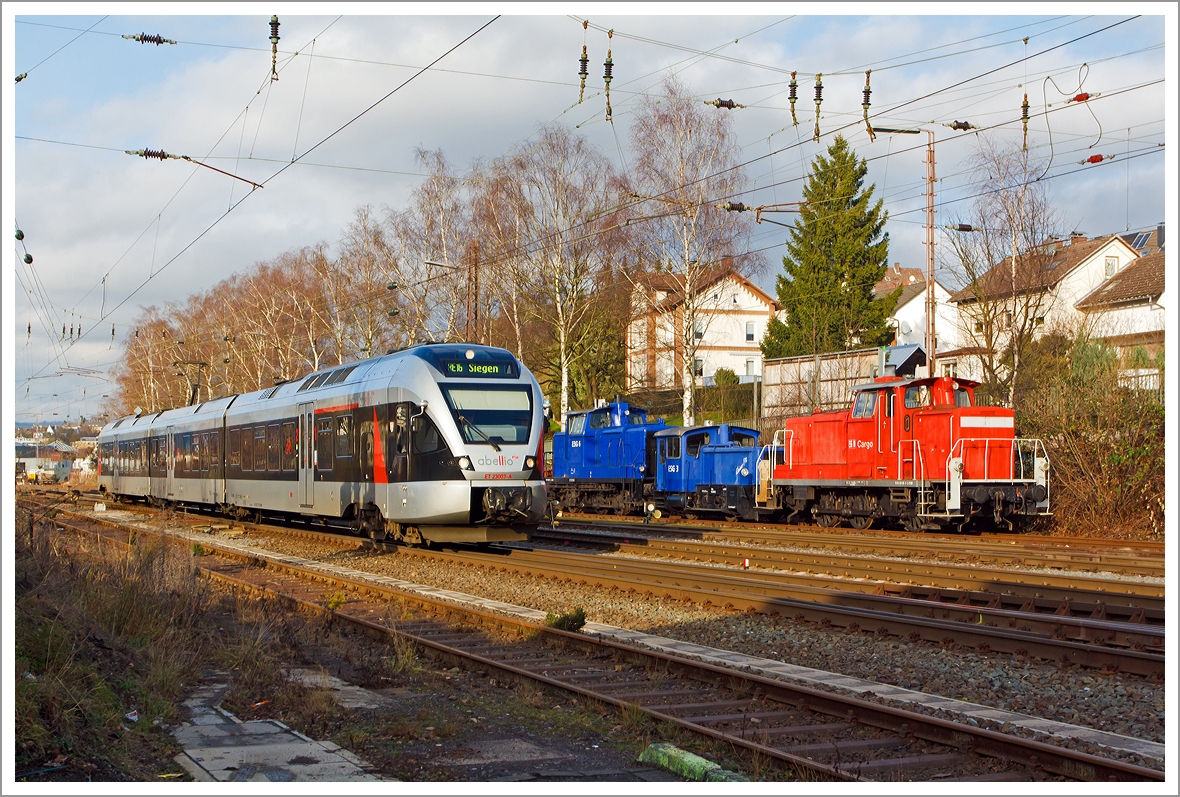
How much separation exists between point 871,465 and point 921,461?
1.31 meters

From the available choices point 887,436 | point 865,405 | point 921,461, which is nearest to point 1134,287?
point 865,405

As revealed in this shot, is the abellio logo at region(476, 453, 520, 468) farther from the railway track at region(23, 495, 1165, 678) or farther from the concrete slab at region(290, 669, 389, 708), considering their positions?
the concrete slab at region(290, 669, 389, 708)

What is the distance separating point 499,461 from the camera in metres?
16.3

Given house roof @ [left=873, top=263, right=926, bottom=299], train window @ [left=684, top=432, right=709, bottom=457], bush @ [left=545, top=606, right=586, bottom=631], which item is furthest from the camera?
house roof @ [left=873, top=263, right=926, bottom=299]

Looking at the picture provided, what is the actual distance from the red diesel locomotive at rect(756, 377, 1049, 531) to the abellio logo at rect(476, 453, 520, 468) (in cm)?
868

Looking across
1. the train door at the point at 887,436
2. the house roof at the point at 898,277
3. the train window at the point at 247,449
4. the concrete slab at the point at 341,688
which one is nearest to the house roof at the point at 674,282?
the train door at the point at 887,436

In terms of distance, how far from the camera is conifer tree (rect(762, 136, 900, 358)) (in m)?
48.7

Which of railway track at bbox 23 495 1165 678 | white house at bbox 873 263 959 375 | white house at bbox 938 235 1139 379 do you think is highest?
white house at bbox 873 263 959 375

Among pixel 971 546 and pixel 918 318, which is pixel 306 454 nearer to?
pixel 971 546

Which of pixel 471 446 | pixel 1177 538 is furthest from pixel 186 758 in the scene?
pixel 471 446

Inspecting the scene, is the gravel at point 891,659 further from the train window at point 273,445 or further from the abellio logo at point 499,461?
the train window at point 273,445

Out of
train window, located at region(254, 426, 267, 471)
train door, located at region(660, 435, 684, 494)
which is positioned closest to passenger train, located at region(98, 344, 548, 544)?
train window, located at region(254, 426, 267, 471)

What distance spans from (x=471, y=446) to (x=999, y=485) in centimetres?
1085

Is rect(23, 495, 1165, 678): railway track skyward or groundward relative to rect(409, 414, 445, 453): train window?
groundward
